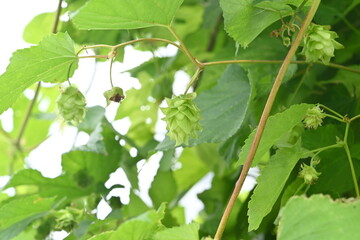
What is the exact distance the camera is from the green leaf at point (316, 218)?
56 cm

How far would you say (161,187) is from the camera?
1344 millimetres

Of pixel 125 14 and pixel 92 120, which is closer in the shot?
pixel 125 14

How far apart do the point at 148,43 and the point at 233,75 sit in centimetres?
43

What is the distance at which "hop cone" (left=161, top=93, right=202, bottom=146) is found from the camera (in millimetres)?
744

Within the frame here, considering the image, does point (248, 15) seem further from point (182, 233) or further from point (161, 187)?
point (161, 187)

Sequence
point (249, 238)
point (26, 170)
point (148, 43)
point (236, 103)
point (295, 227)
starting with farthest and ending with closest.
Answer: point (148, 43), point (249, 238), point (26, 170), point (236, 103), point (295, 227)

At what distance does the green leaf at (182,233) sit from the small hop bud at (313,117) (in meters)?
0.21

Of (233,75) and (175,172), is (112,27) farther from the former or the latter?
(175,172)

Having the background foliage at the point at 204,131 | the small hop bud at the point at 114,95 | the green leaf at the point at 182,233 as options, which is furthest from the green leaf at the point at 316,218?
the small hop bud at the point at 114,95

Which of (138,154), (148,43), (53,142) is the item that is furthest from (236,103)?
(53,142)

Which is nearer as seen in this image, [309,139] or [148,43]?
[309,139]

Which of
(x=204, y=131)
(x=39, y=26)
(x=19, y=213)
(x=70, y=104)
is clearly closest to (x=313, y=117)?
(x=204, y=131)

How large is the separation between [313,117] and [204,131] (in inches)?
6.6

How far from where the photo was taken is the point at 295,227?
1.86 ft
